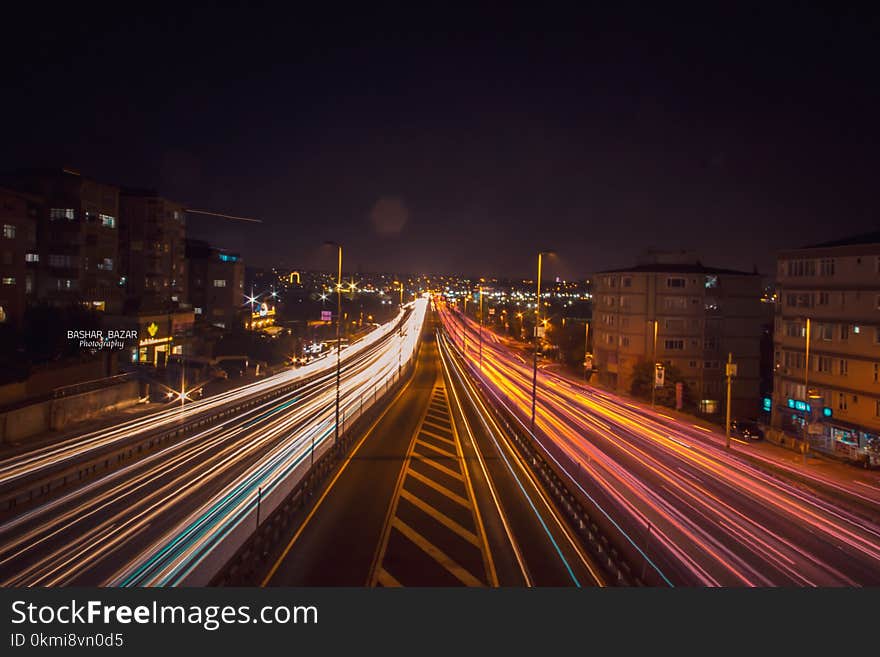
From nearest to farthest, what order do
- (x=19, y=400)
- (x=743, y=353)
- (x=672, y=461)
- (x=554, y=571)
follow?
(x=554, y=571) → (x=672, y=461) → (x=19, y=400) → (x=743, y=353)

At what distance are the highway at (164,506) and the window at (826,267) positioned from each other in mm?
24181

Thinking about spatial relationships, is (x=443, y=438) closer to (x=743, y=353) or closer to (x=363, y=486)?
(x=363, y=486)

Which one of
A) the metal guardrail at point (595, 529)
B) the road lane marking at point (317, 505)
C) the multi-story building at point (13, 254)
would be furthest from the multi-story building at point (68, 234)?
the metal guardrail at point (595, 529)

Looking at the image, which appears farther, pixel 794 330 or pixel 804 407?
pixel 794 330

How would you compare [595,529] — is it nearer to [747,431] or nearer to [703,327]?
[747,431]

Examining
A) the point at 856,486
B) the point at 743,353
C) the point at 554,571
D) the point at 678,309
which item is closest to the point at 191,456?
the point at 554,571

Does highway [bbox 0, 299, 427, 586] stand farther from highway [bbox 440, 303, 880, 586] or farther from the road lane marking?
highway [bbox 440, 303, 880, 586]

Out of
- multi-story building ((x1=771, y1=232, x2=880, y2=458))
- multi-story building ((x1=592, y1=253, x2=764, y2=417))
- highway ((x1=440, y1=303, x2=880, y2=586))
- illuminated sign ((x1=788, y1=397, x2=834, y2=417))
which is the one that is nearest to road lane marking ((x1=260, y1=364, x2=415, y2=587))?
highway ((x1=440, y1=303, x2=880, y2=586))

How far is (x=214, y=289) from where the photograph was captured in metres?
72.1

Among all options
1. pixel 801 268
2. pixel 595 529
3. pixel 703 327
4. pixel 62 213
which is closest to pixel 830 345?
pixel 801 268

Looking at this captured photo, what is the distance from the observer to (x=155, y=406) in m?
33.7

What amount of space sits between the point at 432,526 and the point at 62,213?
4287 centimetres

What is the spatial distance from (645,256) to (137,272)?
165ft

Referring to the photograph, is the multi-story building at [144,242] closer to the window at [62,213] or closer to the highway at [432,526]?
the window at [62,213]
